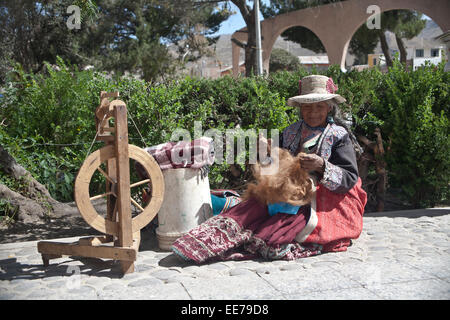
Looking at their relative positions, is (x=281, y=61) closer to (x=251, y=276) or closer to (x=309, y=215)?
(x=309, y=215)

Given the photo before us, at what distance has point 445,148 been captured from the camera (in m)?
5.30

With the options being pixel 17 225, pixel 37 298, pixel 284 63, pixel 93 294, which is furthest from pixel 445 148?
pixel 284 63

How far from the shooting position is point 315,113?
3.91m

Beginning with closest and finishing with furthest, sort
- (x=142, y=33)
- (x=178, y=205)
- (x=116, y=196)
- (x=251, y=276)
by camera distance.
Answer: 1. (x=251, y=276)
2. (x=116, y=196)
3. (x=178, y=205)
4. (x=142, y=33)

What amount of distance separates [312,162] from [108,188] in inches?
69.3

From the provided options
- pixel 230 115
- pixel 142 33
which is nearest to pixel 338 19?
pixel 142 33

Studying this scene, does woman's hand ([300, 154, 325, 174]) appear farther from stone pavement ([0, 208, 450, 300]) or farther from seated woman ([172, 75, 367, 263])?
stone pavement ([0, 208, 450, 300])

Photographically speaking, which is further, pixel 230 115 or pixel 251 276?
pixel 230 115

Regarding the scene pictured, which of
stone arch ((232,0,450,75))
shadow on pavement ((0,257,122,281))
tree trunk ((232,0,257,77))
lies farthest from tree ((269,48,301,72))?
shadow on pavement ((0,257,122,281))

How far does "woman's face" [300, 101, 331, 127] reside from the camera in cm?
390

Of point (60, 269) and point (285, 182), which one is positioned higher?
point (285, 182)

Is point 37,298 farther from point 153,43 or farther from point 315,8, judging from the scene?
point 153,43

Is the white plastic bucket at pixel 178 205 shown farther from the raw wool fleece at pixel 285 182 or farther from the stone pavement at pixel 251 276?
the raw wool fleece at pixel 285 182

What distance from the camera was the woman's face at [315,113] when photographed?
12.8 ft
